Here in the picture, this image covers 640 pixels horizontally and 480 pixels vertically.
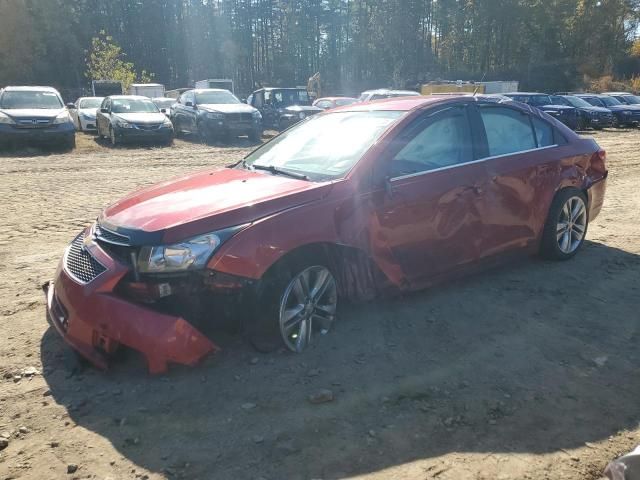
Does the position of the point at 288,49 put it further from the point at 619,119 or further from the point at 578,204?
the point at 578,204

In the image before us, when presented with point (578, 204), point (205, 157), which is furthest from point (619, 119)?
point (578, 204)

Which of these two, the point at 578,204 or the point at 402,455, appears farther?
the point at 578,204

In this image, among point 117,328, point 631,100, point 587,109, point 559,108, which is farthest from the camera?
point 631,100

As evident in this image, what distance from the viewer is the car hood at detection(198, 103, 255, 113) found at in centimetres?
1889

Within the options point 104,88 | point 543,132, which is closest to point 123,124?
point 543,132

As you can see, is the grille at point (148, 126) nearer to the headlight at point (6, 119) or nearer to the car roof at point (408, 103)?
the headlight at point (6, 119)

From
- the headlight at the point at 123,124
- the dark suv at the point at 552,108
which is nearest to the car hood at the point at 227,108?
the headlight at the point at 123,124

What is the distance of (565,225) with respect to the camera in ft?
18.2

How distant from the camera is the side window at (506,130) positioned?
15.9ft

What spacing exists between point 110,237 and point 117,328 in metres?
0.65

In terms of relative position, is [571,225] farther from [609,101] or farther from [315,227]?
[609,101]

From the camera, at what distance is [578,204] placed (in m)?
5.61

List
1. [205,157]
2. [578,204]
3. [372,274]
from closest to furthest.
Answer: [372,274] < [578,204] < [205,157]

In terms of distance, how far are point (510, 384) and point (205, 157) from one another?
12.8 metres
